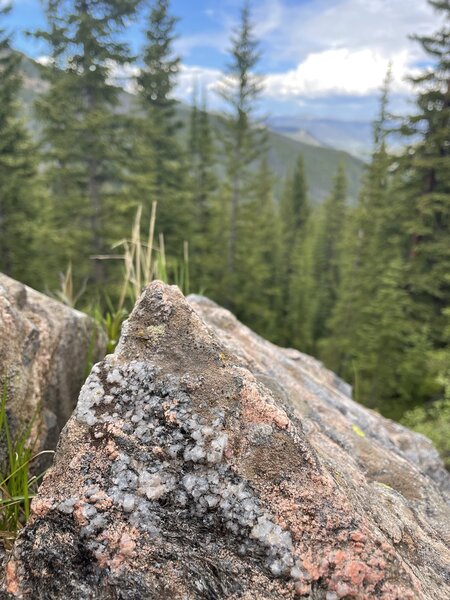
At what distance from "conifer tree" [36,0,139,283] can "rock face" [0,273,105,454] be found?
14845 millimetres

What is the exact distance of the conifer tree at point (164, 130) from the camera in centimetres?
2119

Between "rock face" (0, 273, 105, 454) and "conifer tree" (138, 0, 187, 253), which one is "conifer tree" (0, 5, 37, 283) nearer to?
"conifer tree" (138, 0, 187, 253)

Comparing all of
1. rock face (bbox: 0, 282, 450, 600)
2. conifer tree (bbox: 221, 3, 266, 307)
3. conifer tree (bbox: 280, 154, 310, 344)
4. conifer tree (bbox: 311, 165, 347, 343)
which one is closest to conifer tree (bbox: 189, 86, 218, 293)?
conifer tree (bbox: 221, 3, 266, 307)

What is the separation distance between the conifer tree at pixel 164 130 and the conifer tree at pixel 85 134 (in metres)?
2.32

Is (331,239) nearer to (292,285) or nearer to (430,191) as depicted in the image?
(292,285)

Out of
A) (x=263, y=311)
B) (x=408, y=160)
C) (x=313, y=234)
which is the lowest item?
(x=263, y=311)

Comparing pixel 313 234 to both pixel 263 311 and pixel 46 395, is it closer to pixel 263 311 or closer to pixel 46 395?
pixel 263 311

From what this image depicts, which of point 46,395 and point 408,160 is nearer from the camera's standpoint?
point 46,395

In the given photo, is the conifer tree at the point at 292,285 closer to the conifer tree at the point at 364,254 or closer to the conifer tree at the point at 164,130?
the conifer tree at the point at 364,254

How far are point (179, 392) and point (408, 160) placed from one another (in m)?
20.2

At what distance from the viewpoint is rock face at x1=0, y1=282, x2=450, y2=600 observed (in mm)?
1547

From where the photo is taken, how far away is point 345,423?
3.52 metres

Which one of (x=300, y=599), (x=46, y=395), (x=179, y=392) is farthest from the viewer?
(x=46, y=395)

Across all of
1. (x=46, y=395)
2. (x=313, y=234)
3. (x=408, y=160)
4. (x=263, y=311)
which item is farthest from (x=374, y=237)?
(x=313, y=234)
